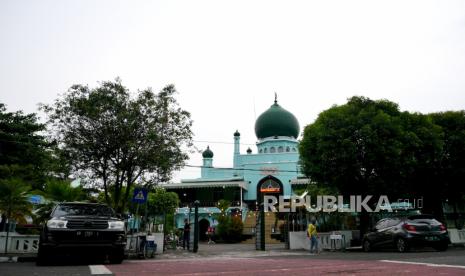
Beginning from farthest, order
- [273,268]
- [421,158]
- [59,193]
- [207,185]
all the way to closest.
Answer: [207,185] → [421,158] → [59,193] → [273,268]

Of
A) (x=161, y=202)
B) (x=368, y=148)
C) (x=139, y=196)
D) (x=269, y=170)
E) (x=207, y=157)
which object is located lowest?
(x=139, y=196)

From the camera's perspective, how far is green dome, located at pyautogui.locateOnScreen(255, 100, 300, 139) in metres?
44.0

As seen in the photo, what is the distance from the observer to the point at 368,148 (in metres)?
18.6

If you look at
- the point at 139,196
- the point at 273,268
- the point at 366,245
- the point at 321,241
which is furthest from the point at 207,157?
the point at 273,268

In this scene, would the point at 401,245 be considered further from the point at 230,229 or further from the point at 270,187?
the point at 270,187

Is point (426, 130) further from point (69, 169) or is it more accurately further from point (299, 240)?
point (69, 169)

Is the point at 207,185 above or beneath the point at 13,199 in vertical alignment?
above

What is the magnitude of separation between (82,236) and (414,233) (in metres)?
10.9

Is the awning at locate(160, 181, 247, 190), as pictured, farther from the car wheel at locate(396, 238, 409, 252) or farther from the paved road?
the paved road

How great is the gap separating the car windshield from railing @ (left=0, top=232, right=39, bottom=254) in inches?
166

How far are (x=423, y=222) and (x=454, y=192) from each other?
867 centimetres

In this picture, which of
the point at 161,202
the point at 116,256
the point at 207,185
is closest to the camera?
the point at 116,256

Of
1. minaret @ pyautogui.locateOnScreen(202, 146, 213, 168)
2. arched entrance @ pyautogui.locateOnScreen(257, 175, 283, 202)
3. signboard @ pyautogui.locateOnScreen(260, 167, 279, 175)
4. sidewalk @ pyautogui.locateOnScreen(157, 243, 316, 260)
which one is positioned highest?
minaret @ pyautogui.locateOnScreen(202, 146, 213, 168)

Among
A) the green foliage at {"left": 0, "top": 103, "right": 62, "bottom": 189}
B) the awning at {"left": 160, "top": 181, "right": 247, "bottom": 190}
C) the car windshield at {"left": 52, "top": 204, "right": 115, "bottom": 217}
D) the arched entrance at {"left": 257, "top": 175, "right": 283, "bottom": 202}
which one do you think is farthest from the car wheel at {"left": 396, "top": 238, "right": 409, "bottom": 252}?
the arched entrance at {"left": 257, "top": 175, "right": 283, "bottom": 202}
